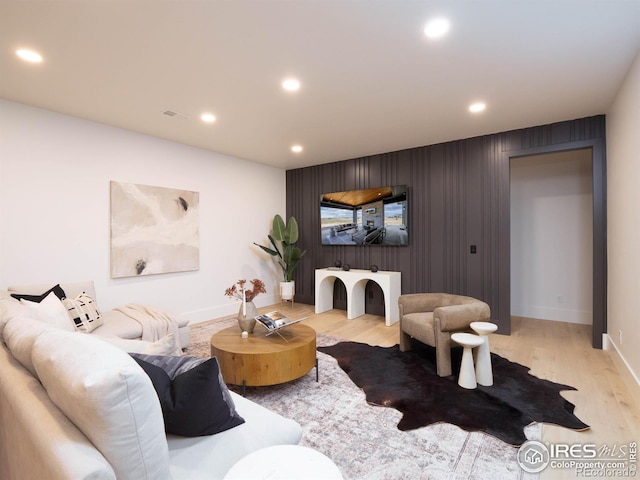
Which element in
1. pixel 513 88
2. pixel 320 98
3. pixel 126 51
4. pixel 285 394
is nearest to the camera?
pixel 126 51

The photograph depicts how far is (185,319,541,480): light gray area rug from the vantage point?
1695 millimetres

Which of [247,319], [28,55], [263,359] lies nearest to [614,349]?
[263,359]

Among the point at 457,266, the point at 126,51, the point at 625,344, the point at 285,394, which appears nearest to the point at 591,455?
the point at 625,344

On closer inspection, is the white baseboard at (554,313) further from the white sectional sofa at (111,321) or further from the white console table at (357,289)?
the white sectional sofa at (111,321)

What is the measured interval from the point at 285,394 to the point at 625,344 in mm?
2941

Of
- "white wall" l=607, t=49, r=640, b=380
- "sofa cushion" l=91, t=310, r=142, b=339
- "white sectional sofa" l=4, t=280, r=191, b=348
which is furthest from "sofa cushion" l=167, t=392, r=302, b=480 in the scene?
"white wall" l=607, t=49, r=640, b=380

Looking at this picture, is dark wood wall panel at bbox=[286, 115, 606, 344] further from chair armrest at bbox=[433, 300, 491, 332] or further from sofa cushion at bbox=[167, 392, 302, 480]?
sofa cushion at bbox=[167, 392, 302, 480]

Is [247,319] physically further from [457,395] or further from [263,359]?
[457,395]

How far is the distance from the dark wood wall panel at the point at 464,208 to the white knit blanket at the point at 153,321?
3.01m

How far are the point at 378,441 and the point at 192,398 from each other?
129 cm

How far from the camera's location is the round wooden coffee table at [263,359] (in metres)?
2.36

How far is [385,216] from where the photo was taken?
4949 millimetres

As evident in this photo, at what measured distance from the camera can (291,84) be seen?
2807 mm

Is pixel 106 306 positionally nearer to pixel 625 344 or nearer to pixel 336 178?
pixel 336 178
